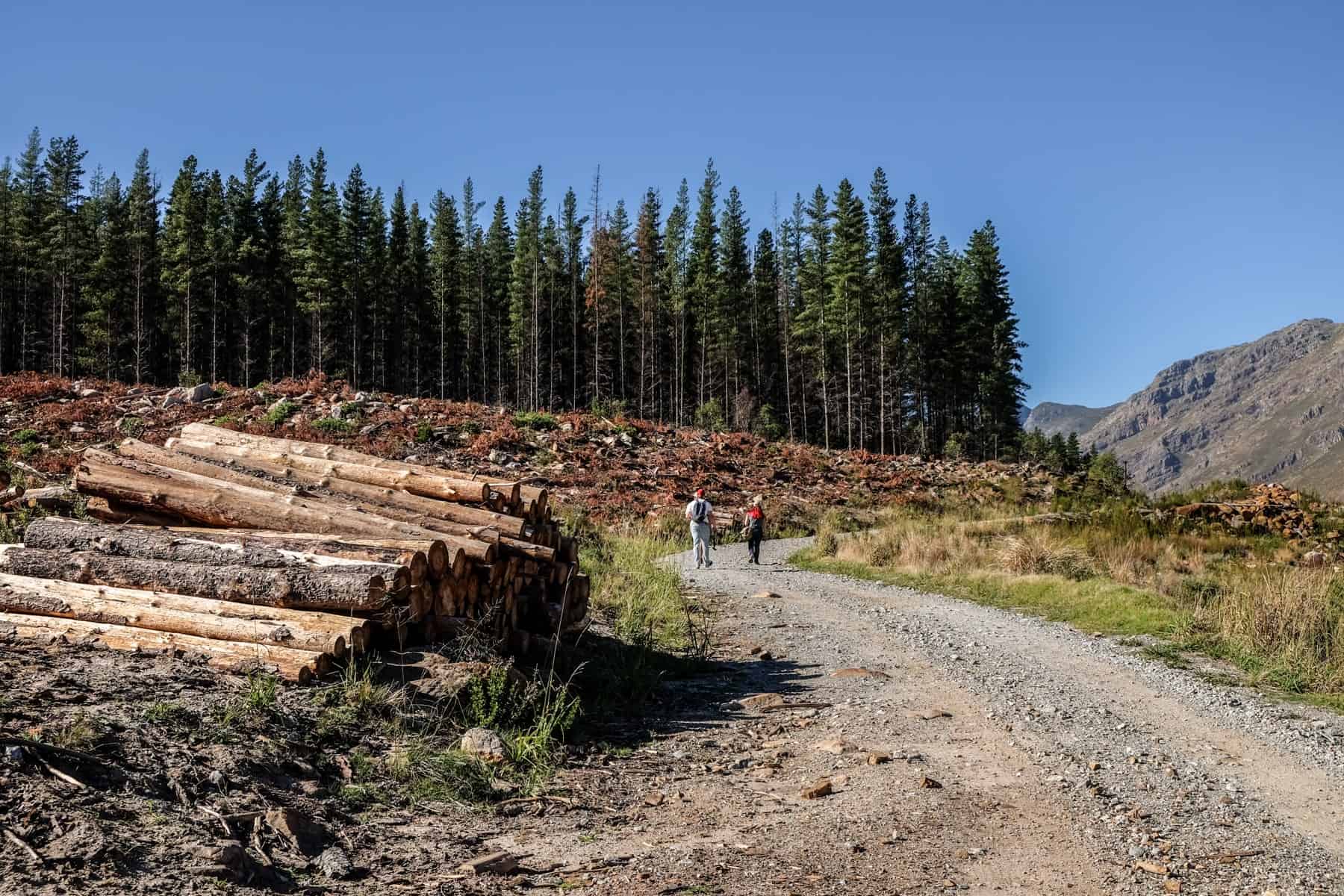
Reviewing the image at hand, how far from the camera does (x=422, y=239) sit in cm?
7419

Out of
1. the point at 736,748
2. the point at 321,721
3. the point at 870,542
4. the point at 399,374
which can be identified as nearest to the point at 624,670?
the point at 736,748

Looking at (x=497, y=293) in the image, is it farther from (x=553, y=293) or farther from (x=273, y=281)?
(x=273, y=281)

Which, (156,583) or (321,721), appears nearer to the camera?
(321,721)

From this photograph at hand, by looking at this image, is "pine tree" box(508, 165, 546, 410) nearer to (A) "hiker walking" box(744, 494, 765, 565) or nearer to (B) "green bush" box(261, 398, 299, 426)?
(B) "green bush" box(261, 398, 299, 426)

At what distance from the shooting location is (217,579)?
266 inches

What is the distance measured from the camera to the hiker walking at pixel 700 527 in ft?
59.3

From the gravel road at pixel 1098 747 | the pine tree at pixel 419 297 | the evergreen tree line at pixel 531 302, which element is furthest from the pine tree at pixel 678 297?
the gravel road at pixel 1098 747

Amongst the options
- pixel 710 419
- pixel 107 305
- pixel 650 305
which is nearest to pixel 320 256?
pixel 107 305

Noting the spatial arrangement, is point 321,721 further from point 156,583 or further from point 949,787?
point 949,787

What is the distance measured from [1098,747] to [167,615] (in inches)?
262

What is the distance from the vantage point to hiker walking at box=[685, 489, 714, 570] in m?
18.1

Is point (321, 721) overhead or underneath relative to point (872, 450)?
underneath

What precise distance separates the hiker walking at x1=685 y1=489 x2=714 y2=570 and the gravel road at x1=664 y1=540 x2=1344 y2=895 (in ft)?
20.4

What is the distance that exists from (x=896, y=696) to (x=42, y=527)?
717 centimetres
